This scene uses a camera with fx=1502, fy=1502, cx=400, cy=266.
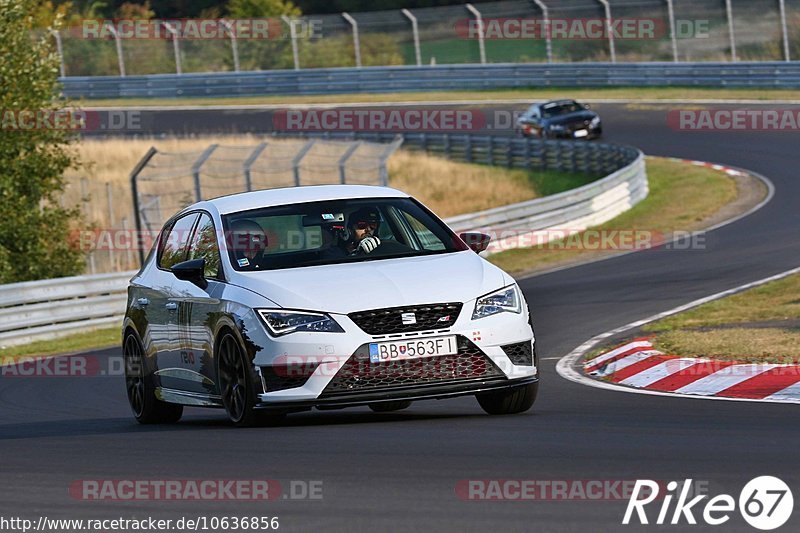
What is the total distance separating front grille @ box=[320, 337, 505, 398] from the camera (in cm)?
877

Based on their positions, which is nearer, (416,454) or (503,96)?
(416,454)

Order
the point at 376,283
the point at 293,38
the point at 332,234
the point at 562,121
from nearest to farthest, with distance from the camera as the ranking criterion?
the point at 376,283, the point at 332,234, the point at 562,121, the point at 293,38

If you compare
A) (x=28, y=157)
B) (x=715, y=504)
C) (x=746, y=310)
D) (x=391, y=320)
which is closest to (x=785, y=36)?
(x=28, y=157)

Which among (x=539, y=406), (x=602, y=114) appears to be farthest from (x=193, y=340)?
(x=602, y=114)

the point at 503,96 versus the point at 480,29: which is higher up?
the point at 480,29

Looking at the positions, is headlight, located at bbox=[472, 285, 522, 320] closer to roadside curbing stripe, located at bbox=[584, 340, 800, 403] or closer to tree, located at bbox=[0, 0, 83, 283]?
roadside curbing stripe, located at bbox=[584, 340, 800, 403]

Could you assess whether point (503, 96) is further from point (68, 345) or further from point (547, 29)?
point (68, 345)

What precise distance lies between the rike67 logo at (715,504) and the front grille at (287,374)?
2799mm

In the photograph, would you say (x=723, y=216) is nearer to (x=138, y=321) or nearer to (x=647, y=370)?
(x=647, y=370)

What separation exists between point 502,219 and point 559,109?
53.9 ft

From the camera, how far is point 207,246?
10.2 m

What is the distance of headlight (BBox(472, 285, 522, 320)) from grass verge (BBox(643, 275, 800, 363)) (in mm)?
3154

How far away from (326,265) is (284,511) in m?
3.18

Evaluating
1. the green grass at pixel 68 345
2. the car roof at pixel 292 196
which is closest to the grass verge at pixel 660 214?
the green grass at pixel 68 345
